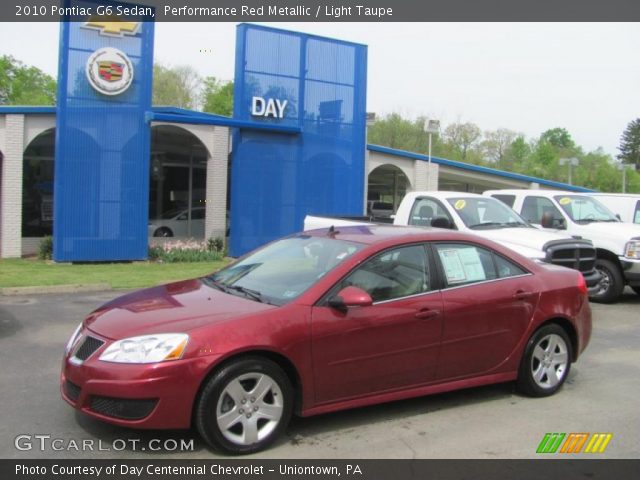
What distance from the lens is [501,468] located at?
4.30 m

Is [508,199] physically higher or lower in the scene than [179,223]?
higher

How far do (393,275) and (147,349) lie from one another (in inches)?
78.6

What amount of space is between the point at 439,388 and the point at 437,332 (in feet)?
1.57

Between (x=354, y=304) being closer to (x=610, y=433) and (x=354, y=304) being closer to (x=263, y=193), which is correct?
(x=610, y=433)

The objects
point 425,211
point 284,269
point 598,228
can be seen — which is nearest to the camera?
point 284,269

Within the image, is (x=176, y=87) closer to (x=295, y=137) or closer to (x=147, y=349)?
(x=295, y=137)

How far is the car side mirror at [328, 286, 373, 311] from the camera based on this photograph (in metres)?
4.62

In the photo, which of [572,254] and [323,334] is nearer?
[323,334]

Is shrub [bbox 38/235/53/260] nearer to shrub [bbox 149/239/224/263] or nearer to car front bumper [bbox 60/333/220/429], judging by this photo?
shrub [bbox 149/239/224/263]

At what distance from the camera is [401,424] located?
502 centimetres

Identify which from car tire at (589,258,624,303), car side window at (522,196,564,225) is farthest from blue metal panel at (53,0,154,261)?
car tire at (589,258,624,303)

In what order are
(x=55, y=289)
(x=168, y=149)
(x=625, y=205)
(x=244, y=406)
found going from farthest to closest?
(x=168, y=149) → (x=625, y=205) → (x=55, y=289) → (x=244, y=406)

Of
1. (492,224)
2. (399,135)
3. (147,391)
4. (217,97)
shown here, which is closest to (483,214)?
(492,224)

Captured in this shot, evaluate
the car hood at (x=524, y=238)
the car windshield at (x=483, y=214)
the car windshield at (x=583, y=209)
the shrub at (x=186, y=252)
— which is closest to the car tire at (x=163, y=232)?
the shrub at (x=186, y=252)
